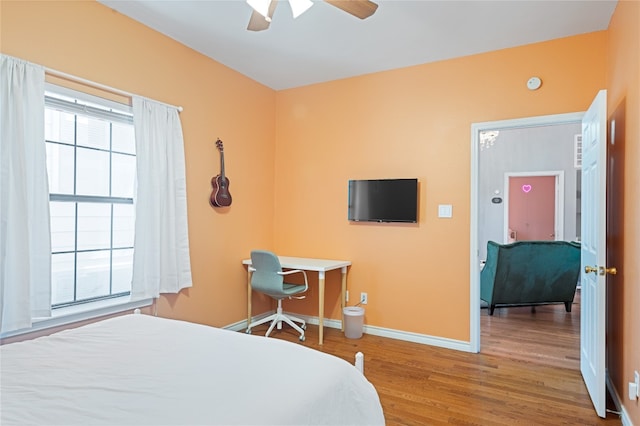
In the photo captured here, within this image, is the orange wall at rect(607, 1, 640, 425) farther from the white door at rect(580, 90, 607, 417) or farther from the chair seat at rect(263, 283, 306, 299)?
the chair seat at rect(263, 283, 306, 299)

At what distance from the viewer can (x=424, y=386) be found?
8.90ft

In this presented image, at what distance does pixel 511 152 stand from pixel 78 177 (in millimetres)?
7100

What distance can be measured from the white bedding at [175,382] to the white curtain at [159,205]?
3.78ft

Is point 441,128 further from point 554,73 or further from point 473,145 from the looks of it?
point 554,73

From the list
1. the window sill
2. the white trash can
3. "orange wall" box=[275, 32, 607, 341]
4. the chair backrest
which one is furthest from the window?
the white trash can

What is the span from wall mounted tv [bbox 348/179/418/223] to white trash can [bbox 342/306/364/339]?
3.16ft

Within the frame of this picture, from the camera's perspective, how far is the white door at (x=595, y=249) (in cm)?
229

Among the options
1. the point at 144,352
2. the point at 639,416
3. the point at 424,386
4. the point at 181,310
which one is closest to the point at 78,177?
the point at 181,310

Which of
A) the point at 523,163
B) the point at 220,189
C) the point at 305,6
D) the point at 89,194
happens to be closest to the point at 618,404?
the point at 305,6

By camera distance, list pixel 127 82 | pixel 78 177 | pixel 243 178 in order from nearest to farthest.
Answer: pixel 78 177
pixel 127 82
pixel 243 178

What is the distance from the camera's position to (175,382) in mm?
1240

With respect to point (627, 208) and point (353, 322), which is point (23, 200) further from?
point (627, 208)

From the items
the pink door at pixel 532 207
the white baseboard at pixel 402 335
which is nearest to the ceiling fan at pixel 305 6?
the white baseboard at pixel 402 335

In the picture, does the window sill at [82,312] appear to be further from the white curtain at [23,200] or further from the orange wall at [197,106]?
the orange wall at [197,106]
